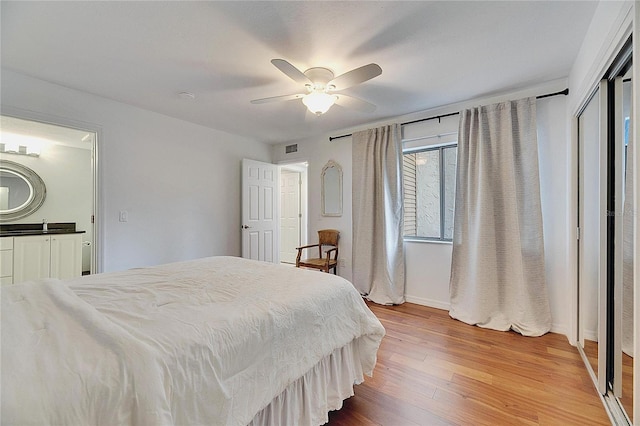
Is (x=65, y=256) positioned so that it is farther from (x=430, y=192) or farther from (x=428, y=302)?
(x=430, y=192)

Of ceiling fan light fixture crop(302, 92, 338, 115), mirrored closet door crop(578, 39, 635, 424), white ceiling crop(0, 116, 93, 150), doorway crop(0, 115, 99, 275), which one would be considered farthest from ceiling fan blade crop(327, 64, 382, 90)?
doorway crop(0, 115, 99, 275)

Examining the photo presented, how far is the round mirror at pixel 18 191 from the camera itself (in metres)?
3.84

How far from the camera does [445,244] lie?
3148 millimetres

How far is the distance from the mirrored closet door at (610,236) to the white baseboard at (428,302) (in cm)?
119

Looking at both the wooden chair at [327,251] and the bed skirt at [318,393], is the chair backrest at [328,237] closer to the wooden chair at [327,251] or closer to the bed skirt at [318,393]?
the wooden chair at [327,251]

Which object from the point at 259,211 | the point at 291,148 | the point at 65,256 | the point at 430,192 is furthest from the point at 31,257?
the point at 430,192

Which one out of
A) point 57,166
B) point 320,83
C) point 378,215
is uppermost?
point 320,83

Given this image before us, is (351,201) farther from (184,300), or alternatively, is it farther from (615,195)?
(184,300)

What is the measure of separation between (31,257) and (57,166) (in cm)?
176

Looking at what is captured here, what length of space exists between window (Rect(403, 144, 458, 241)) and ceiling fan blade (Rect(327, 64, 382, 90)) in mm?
1778

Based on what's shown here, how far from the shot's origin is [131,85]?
2557 millimetres

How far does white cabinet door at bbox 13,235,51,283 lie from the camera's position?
3289mm

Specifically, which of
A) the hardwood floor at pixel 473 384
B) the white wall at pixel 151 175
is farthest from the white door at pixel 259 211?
the hardwood floor at pixel 473 384

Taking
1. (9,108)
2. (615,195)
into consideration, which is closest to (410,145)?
(615,195)
